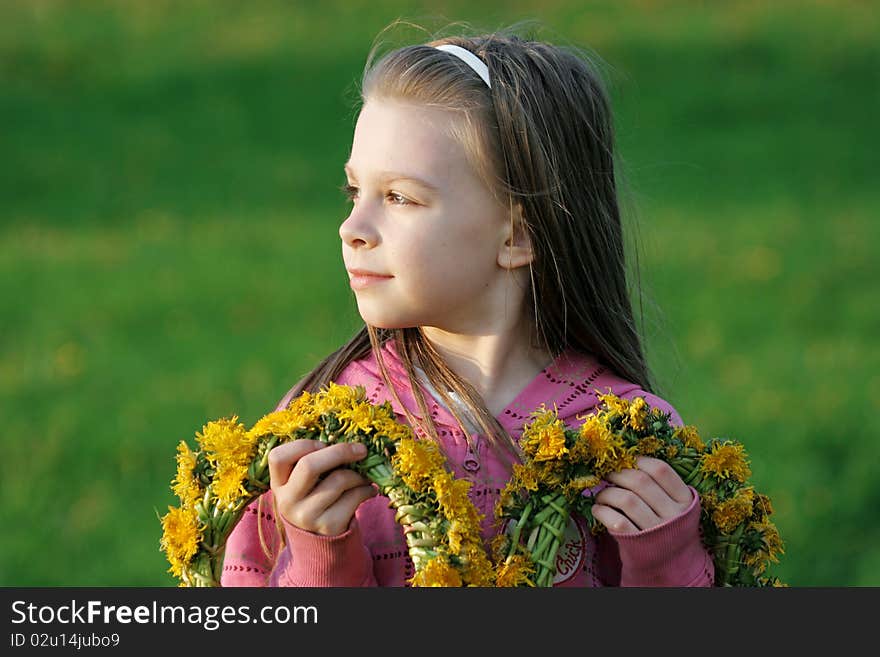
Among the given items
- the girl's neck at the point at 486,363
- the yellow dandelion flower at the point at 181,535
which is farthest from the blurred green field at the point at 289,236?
the yellow dandelion flower at the point at 181,535

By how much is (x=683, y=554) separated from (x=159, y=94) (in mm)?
13504

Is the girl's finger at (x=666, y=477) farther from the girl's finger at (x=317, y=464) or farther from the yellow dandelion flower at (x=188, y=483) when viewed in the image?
the yellow dandelion flower at (x=188, y=483)

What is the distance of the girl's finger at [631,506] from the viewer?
3.12m

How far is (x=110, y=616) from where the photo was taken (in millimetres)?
3172

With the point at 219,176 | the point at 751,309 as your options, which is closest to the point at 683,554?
the point at 751,309

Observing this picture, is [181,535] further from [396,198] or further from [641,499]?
[641,499]

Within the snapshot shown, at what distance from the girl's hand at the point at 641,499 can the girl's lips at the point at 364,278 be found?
673mm

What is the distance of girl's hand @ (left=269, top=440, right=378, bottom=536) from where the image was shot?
2979 mm

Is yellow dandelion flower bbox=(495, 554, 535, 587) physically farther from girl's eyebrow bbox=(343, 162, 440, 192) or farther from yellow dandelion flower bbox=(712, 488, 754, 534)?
girl's eyebrow bbox=(343, 162, 440, 192)

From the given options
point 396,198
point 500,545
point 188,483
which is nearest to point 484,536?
point 500,545

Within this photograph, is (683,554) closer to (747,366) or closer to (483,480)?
(483,480)

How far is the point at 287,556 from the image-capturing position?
3.21 meters

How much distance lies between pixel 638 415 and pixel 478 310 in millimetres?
490

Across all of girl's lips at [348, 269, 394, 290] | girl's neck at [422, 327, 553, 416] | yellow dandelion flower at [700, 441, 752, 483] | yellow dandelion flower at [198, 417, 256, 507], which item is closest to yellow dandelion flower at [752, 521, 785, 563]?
yellow dandelion flower at [700, 441, 752, 483]
